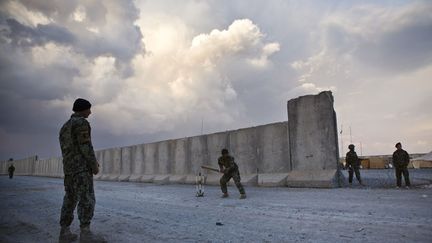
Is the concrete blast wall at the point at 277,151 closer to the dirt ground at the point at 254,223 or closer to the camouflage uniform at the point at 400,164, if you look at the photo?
the camouflage uniform at the point at 400,164

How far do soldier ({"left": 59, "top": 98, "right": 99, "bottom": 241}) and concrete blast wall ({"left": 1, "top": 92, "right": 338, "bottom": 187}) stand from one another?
8043mm

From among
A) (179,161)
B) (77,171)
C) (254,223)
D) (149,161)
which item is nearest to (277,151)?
(179,161)

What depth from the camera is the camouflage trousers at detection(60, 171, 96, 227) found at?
13.1ft

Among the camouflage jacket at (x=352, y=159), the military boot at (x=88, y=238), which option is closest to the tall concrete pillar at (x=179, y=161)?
the camouflage jacket at (x=352, y=159)

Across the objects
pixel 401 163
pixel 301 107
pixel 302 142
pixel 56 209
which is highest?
pixel 301 107

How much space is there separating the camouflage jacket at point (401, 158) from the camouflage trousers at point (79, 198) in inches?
388

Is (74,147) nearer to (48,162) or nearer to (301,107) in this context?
(301,107)

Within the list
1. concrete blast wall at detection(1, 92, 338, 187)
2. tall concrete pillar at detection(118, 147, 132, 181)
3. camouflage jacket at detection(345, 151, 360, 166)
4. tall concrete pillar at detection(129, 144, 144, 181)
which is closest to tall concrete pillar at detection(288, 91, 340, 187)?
concrete blast wall at detection(1, 92, 338, 187)

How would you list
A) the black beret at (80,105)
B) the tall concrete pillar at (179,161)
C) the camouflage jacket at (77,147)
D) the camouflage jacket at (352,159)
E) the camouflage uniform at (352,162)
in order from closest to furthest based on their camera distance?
the camouflage jacket at (77,147), the black beret at (80,105), the camouflage uniform at (352,162), the camouflage jacket at (352,159), the tall concrete pillar at (179,161)

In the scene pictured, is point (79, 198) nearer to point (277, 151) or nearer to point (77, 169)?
point (77, 169)

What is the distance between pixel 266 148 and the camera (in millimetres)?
12836

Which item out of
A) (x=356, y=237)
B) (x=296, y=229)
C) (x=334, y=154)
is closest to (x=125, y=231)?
(x=296, y=229)

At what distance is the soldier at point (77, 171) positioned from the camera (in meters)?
4.01

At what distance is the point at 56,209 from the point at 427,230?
6674 mm
